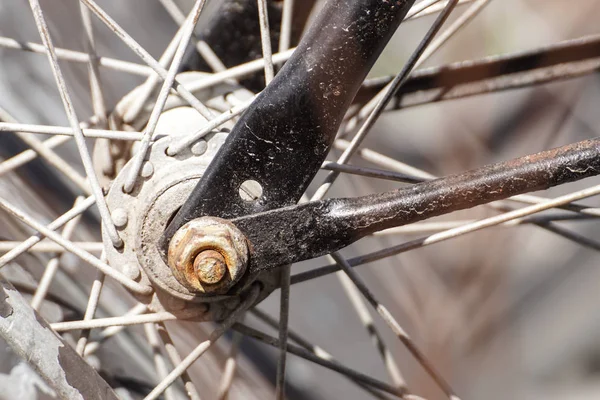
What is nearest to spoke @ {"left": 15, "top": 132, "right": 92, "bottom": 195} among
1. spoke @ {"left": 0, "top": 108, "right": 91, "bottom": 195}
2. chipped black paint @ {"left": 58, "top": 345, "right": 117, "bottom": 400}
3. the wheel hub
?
spoke @ {"left": 0, "top": 108, "right": 91, "bottom": 195}

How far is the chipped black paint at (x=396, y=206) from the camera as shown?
638 millimetres

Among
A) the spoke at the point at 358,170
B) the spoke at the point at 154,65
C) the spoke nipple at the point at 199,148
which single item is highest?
the spoke at the point at 358,170

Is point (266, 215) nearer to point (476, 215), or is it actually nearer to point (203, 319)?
point (203, 319)

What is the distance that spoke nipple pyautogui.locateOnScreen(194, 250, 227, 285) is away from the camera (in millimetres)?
647

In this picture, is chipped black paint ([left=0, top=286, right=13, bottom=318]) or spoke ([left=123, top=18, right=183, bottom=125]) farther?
spoke ([left=123, top=18, right=183, bottom=125])

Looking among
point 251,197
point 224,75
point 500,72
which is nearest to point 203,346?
point 251,197

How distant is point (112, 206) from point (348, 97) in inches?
9.8

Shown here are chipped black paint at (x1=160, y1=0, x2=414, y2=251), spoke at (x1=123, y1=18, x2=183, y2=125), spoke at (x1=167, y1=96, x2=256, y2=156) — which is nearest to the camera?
chipped black paint at (x1=160, y1=0, x2=414, y2=251)

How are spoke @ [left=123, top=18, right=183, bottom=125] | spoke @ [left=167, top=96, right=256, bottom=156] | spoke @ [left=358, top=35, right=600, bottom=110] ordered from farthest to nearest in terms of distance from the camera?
spoke @ [left=358, top=35, right=600, bottom=110], spoke @ [left=123, top=18, right=183, bottom=125], spoke @ [left=167, top=96, right=256, bottom=156]

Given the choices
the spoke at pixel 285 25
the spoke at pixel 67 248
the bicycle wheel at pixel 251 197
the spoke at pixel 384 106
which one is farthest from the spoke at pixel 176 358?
the spoke at pixel 285 25

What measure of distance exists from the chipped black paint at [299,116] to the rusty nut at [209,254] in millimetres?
27

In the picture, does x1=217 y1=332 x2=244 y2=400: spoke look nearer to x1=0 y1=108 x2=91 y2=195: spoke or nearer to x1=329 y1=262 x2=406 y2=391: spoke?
x1=329 y1=262 x2=406 y2=391: spoke

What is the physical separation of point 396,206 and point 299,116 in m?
0.11

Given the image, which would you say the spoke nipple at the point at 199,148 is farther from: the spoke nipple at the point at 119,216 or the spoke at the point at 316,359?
the spoke at the point at 316,359
